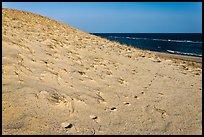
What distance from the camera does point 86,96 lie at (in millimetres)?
5555

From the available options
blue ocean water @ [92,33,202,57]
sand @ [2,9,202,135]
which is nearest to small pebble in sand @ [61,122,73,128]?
sand @ [2,9,202,135]

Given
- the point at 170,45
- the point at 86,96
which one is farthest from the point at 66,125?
the point at 170,45

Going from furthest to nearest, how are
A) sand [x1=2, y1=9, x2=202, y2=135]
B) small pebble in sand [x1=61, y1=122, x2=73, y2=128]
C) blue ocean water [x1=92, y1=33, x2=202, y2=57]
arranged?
1. blue ocean water [x1=92, y1=33, x2=202, y2=57]
2. sand [x1=2, y1=9, x2=202, y2=135]
3. small pebble in sand [x1=61, y1=122, x2=73, y2=128]

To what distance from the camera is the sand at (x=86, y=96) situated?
4.41m

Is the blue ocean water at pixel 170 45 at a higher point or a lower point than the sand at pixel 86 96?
lower

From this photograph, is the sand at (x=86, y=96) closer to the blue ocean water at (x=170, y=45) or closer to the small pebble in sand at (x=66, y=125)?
the small pebble in sand at (x=66, y=125)

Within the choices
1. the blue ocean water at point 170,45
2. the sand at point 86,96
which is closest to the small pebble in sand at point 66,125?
the sand at point 86,96

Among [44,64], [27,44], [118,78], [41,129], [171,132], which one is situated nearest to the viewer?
[41,129]

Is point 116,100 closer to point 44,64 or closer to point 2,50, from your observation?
point 44,64

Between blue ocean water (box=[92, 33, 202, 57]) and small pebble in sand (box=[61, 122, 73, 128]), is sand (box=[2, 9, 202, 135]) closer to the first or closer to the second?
small pebble in sand (box=[61, 122, 73, 128])

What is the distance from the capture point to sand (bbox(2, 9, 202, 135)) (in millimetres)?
4406

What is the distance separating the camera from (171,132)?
454 centimetres

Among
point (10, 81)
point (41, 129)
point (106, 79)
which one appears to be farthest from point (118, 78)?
point (41, 129)

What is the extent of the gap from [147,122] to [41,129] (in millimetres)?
1850
